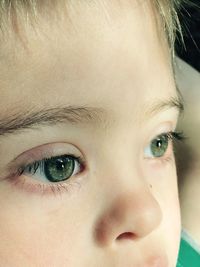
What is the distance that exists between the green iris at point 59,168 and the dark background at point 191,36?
38 centimetres

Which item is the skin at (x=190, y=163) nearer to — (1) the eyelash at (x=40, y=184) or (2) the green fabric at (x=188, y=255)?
(2) the green fabric at (x=188, y=255)

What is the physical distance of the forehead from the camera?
2.02 feet

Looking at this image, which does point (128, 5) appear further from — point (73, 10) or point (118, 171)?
point (118, 171)

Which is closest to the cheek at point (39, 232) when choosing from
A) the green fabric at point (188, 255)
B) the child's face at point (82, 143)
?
the child's face at point (82, 143)

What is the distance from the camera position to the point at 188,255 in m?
1.04

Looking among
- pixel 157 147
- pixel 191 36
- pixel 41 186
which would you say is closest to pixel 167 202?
pixel 157 147

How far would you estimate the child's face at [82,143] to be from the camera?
625mm

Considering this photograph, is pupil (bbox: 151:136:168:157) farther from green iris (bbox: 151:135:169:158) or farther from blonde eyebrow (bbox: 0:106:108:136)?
blonde eyebrow (bbox: 0:106:108:136)

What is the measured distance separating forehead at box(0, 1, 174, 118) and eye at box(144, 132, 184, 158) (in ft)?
0.38

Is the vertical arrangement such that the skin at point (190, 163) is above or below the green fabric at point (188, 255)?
above

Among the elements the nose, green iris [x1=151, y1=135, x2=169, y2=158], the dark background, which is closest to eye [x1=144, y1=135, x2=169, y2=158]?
green iris [x1=151, y1=135, x2=169, y2=158]

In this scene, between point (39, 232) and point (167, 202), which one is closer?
point (39, 232)

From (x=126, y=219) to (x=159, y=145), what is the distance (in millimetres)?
194

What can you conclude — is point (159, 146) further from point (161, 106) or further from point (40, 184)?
point (40, 184)
